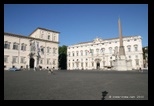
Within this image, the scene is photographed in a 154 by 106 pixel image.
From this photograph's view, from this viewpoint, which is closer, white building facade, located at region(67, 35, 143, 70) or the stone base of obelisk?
the stone base of obelisk

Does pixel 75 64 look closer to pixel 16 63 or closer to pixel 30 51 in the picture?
pixel 30 51

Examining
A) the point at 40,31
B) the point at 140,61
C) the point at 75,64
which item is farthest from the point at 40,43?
the point at 140,61

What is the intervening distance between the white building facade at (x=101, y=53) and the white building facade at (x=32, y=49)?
14.9m

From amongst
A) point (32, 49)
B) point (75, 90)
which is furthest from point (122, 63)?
point (32, 49)

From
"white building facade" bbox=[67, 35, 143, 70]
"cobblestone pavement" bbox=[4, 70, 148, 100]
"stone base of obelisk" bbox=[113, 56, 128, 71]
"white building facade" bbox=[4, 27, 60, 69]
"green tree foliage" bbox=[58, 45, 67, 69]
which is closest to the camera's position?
"cobblestone pavement" bbox=[4, 70, 148, 100]

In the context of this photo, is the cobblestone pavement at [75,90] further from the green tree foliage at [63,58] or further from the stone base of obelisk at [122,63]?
the green tree foliage at [63,58]

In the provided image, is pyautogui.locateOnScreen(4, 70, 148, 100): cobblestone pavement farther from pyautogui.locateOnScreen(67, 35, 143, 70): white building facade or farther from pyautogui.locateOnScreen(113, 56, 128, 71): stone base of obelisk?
pyautogui.locateOnScreen(67, 35, 143, 70): white building facade

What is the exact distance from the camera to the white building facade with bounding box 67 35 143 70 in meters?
52.4

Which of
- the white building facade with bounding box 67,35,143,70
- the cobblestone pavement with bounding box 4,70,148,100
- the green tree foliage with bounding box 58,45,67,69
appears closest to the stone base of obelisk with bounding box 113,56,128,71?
the white building facade with bounding box 67,35,143,70

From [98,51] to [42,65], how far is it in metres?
27.8

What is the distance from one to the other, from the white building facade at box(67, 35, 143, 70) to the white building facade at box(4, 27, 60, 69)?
48.9 ft

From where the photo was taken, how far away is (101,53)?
61719mm
